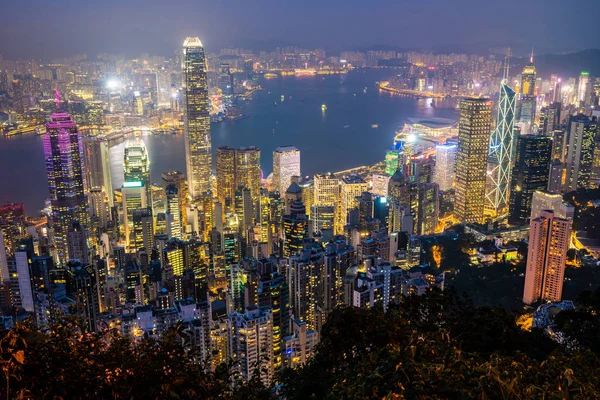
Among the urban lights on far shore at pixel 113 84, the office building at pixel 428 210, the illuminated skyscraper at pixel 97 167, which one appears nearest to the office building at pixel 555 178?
the office building at pixel 428 210

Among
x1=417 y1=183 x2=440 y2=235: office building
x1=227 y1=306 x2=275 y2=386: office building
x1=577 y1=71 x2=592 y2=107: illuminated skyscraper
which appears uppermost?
x1=577 y1=71 x2=592 y2=107: illuminated skyscraper

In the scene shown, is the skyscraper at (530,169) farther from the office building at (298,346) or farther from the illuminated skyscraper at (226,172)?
the office building at (298,346)

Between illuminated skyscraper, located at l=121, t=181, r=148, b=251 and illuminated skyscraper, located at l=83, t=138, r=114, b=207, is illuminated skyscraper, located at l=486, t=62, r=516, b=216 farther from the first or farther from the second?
illuminated skyscraper, located at l=83, t=138, r=114, b=207

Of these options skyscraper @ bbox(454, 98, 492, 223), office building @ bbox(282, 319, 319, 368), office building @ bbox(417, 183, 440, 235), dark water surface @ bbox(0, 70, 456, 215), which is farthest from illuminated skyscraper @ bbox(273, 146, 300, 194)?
office building @ bbox(282, 319, 319, 368)

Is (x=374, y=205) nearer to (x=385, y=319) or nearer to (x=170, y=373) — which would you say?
(x=385, y=319)

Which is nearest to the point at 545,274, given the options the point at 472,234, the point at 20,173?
the point at 472,234

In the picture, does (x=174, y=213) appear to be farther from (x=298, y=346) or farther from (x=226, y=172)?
(x=298, y=346)

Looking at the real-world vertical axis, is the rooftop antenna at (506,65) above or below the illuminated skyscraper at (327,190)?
above
